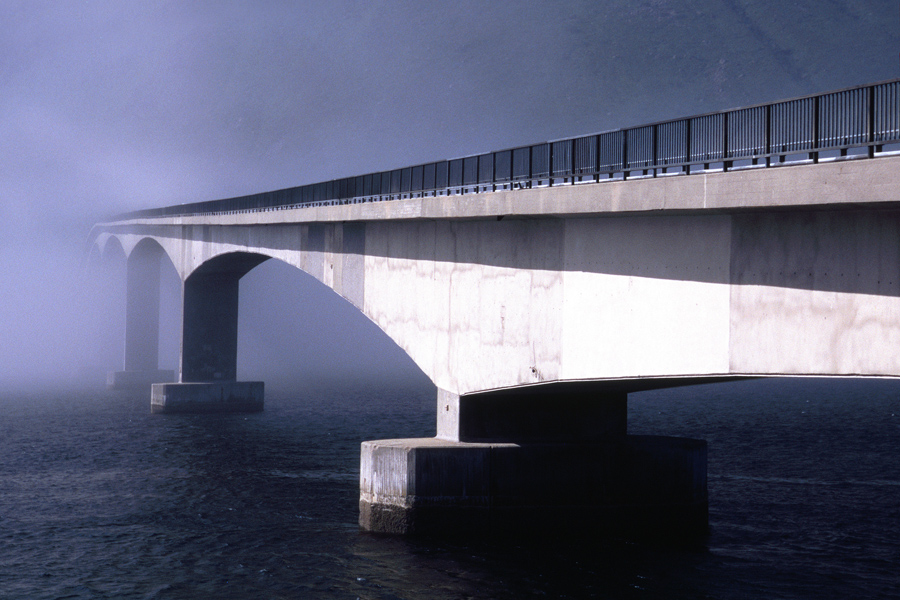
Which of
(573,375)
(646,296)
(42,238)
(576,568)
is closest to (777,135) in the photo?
(646,296)

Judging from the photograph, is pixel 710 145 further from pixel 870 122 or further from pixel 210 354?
pixel 210 354

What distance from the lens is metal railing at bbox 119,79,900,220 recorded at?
16672 mm

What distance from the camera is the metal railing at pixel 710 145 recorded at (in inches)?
656

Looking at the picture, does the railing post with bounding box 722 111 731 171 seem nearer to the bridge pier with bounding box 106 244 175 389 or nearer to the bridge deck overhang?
the bridge deck overhang

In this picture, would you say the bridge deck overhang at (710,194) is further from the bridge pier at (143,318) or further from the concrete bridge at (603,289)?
the bridge pier at (143,318)

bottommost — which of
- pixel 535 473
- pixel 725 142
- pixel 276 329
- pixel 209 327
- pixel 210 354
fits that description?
pixel 535 473

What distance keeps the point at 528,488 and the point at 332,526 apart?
654 centimetres

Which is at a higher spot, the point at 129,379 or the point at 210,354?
the point at 210,354

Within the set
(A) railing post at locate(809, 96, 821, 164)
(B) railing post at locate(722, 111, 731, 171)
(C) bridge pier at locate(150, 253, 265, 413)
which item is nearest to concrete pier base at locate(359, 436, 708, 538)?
(B) railing post at locate(722, 111, 731, 171)

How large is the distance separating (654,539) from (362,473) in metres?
8.90

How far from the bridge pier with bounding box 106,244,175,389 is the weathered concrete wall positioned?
213 feet

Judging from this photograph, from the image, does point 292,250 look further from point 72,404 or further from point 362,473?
point 72,404

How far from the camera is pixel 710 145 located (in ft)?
66.0

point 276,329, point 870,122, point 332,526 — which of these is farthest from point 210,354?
point 276,329
